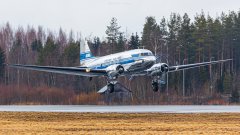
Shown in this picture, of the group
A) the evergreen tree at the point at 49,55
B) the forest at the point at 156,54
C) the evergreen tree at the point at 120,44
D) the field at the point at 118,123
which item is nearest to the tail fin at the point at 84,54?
the forest at the point at 156,54

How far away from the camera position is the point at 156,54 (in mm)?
95375

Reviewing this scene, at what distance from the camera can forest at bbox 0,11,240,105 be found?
8612 cm

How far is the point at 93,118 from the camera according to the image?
164ft

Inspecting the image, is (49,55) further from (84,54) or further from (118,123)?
(118,123)

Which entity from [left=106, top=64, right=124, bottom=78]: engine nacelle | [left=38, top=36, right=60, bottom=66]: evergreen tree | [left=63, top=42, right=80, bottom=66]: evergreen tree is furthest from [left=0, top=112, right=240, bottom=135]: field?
[left=38, top=36, right=60, bottom=66]: evergreen tree

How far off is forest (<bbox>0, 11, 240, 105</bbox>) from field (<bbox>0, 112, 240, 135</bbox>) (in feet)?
85.1

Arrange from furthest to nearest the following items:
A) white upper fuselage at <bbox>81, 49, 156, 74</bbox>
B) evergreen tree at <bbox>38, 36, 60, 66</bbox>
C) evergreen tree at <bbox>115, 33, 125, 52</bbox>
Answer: evergreen tree at <bbox>115, 33, 125, 52</bbox> → evergreen tree at <bbox>38, 36, 60, 66</bbox> → white upper fuselage at <bbox>81, 49, 156, 74</bbox>

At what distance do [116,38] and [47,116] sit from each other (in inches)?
3306

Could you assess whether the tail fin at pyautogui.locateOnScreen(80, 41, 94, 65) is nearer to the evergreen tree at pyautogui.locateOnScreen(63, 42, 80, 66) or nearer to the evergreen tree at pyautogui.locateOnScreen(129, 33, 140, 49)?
the evergreen tree at pyautogui.locateOnScreen(63, 42, 80, 66)

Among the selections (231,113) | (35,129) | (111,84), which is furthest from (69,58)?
(35,129)

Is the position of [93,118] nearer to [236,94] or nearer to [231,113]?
[231,113]

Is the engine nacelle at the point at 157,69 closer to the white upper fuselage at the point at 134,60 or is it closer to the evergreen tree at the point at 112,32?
the white upper fuselage at the point at 134,60

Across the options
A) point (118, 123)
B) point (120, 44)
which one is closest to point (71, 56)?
point (120, 44)

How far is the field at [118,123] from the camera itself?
39594 millimetres
